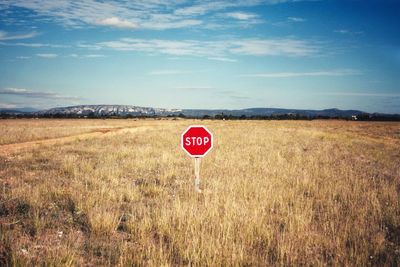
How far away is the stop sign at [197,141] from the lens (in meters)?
7.29

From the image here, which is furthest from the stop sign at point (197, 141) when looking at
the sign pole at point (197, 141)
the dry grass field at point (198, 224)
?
the dry grass field at point (198, 224)

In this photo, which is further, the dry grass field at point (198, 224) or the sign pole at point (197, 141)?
the sign pole at point (197, 141)

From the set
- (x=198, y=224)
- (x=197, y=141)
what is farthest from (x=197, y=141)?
(x=198, y=224)

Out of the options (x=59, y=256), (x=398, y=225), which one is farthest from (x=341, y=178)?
(x=59, y=256)

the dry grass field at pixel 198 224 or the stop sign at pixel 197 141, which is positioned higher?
the stop sign at pixel 197 141

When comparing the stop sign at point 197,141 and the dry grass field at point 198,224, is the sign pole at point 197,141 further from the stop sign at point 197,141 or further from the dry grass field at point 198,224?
the dry grass field at point 198,224

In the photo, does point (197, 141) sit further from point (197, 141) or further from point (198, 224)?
point (198, 224)

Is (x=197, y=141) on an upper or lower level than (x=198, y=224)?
upper

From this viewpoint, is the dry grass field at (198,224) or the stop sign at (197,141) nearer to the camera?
the dry grass field at (198,224)

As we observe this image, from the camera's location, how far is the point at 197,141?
736 cm

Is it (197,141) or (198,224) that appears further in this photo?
(197,141)

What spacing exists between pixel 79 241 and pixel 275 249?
3016 millimetres

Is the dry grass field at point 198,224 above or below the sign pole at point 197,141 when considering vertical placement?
below

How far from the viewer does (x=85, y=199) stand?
707 cm
